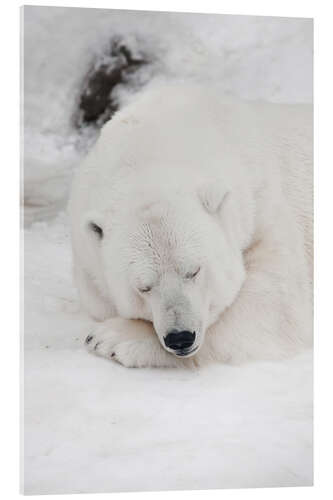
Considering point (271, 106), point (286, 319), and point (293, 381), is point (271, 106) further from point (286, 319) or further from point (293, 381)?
point (293, 381)

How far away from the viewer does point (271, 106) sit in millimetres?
5191

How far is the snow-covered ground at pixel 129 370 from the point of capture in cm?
420

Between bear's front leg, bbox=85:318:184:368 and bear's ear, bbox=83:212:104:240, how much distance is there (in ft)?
1.47

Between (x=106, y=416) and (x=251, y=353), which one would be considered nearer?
(x=106, y=416)

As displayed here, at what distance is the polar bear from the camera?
4.31 metres

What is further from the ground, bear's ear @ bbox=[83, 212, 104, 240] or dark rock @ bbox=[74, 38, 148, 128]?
dark rock @ bbox=[74, 38, 148, 128]

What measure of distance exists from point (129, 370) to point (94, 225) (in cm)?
73

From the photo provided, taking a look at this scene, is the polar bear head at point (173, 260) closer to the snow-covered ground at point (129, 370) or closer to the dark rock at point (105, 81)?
the snow-covered ground at point (129, 370)

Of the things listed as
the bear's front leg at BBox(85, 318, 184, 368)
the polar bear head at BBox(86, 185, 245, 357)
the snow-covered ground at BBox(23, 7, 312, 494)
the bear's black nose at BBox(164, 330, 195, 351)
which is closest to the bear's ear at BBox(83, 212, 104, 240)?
the polar bear head at BBox(86, 185, 245, 357)

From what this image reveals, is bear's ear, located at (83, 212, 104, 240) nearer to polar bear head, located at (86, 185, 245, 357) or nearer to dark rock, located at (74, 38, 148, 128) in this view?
polar bear head, located at (86, 185, 245, 357)

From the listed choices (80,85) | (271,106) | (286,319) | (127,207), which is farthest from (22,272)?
(271,106)

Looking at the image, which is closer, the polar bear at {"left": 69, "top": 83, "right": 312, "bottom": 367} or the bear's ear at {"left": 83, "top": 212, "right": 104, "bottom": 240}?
the polar bear at {"left": 69, "top": 83, "right": 312, "bottom": 367}

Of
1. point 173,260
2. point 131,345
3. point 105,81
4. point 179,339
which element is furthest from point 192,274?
point 105,81
